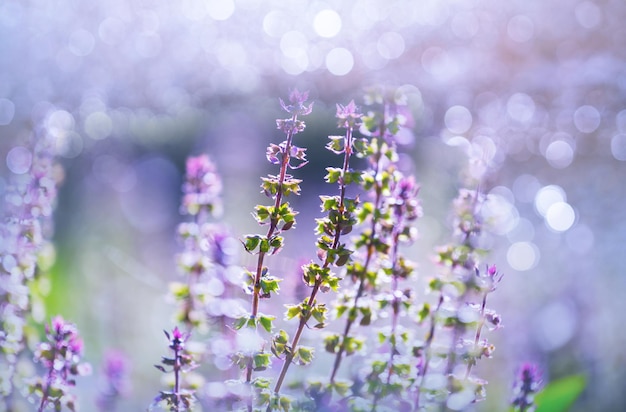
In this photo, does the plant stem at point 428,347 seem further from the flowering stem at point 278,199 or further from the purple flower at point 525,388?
the flowering stem at point 278,199

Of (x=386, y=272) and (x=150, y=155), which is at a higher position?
(x=150, y=155)

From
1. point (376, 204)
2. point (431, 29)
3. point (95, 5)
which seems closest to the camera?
point (376, 204)

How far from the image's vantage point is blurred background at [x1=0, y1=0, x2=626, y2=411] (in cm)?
214

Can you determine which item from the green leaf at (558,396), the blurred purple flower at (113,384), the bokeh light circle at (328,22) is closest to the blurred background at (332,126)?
the bokeh light circle at (328,22)

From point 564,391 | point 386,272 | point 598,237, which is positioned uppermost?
point 598,237

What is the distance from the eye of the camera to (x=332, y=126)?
193cm

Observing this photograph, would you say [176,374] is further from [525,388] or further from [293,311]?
[525,388]

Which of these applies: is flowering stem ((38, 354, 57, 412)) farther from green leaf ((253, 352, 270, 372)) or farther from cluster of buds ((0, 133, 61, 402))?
green leaf ((253, 352, 270, 372))

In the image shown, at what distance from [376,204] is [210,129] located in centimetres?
243

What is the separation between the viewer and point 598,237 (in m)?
2.59

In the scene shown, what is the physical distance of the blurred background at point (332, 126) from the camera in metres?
2.14

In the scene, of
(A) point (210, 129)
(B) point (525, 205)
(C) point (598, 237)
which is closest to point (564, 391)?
(C) point (598, 237)

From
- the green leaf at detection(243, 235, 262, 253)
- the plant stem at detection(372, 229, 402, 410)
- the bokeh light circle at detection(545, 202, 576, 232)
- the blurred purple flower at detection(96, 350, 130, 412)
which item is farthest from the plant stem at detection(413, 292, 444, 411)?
the bokeh light circle at detection(545, 202, 576, 232)

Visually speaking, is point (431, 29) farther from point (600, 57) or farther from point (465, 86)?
point (600, 57)
